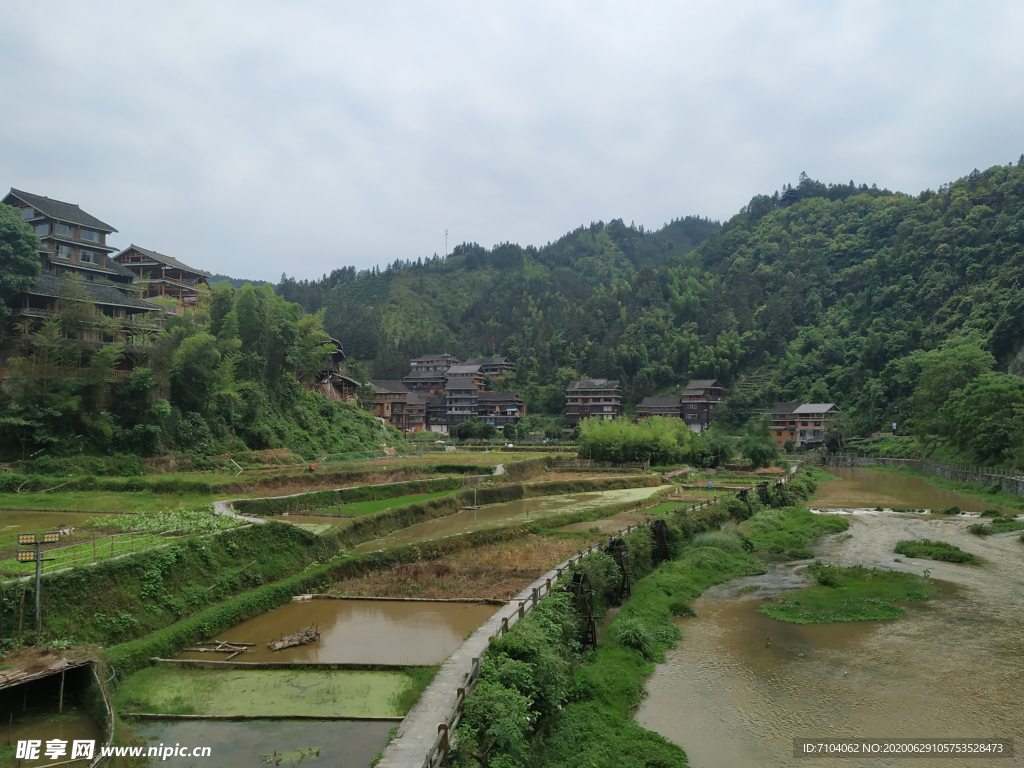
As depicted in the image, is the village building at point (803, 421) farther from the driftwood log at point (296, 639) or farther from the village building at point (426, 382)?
the driftwood log at point (296, 639)

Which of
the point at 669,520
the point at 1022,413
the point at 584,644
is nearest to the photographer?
the point at 584,644

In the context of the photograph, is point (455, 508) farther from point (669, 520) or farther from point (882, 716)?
point (882, 716)

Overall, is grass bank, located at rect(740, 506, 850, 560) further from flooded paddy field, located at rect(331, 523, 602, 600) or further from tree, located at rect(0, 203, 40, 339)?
tree, located at rect(0, 203, 40, 339)

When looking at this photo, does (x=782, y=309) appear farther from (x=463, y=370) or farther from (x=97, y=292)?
(x=97, y=292)

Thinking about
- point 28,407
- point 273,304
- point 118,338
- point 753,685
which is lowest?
point 753,685

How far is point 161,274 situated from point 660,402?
6739cm

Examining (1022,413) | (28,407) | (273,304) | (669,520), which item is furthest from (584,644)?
(1022,413)

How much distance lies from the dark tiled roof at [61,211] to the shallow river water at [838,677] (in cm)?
5002

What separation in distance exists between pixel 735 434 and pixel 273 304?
6681 centimetres

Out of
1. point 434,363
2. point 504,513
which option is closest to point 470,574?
point 504,513

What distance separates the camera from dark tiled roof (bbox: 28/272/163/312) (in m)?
37.9

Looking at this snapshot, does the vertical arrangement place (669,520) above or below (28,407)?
below

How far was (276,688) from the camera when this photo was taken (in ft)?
44.0

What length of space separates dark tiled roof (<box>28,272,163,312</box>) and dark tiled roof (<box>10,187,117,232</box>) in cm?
744
